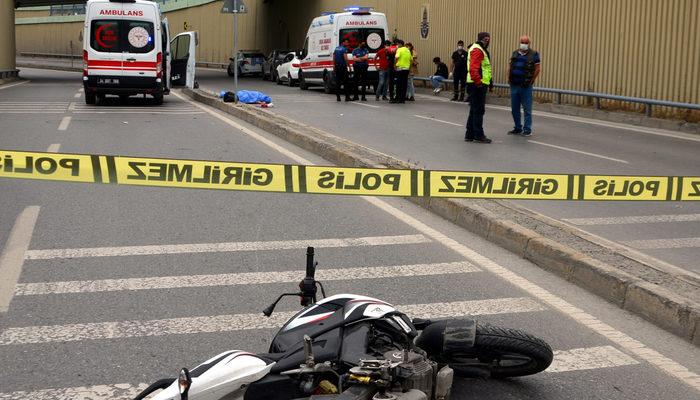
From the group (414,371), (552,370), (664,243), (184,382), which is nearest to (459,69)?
(664,243)

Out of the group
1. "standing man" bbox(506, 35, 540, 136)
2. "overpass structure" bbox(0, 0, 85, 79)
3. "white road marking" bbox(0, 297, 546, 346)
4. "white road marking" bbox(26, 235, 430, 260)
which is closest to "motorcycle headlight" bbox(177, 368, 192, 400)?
"white road marking" bbox(0, 297, 546, 346)

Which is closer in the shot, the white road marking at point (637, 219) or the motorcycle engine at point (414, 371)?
the motorcycle engine at point (414, 371)

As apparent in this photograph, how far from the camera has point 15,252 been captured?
7.54 meters

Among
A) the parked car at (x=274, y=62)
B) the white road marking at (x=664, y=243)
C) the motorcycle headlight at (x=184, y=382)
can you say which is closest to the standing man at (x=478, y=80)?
the white road marking at (x=664, y=243)

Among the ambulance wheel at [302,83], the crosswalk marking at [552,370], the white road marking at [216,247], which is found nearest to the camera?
the crosswalk marking at [552,370]

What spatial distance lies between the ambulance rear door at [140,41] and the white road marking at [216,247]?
682 inches

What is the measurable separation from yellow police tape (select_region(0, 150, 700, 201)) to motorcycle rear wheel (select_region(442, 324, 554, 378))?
1994mm

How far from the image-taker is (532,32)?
27938mm

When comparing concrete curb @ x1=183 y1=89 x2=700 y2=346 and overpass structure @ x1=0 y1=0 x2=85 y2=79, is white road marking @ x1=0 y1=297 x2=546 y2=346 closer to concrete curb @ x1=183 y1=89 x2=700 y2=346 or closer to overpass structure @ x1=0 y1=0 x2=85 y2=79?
concrete curb @ x1=183 y1=89 x2=700 y2=346

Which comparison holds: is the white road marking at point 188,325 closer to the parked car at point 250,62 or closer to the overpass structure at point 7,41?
the overpass structure at point 7,41

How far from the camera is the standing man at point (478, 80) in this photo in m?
16.0

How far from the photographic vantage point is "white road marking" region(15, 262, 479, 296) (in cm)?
641

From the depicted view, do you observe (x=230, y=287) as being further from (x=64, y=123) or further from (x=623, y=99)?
(x=623, y=99)

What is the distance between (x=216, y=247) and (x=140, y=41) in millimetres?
17847
